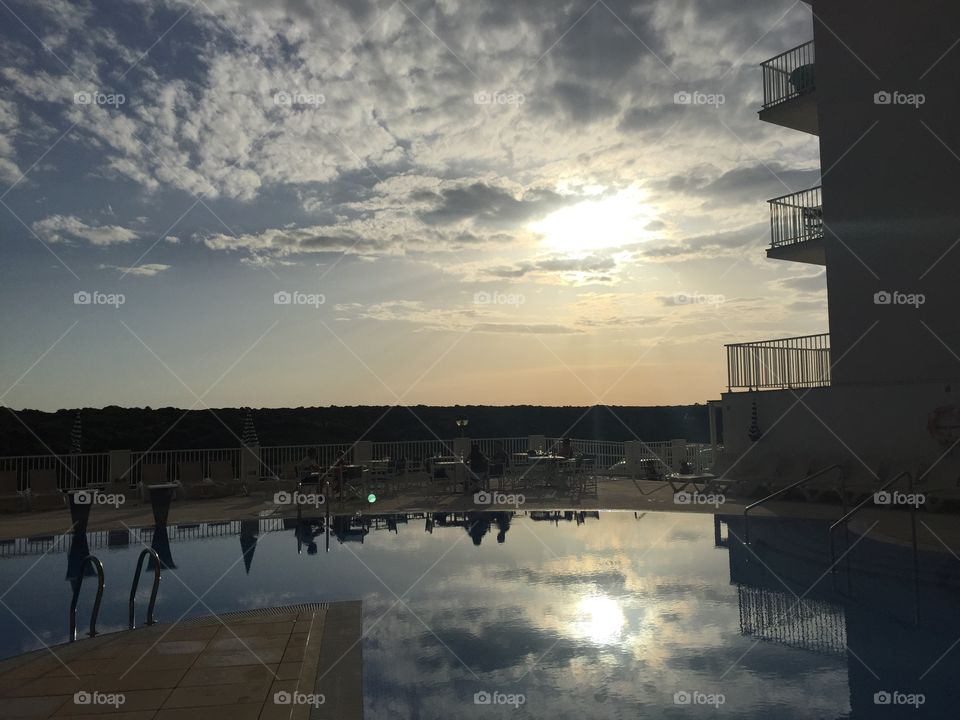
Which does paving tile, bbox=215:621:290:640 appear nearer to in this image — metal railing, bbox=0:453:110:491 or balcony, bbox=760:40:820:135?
metal railing, bbox=0:453:110:491

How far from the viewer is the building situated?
16359mm

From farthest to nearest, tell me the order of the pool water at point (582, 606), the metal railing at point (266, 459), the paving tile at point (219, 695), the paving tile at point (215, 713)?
the metal railing at point (266, 459) → the pool water at point (582, 606) → the paving tile at point (219, 695) → the paving tile at point (215, 713)

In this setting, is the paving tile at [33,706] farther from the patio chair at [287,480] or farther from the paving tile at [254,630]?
the patio chair at [287,480]

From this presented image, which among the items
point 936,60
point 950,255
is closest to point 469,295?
point 950,255

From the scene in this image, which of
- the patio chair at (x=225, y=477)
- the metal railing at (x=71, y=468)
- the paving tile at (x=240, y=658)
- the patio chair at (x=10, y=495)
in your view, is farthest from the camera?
the patio chair at (x=225, y=477)

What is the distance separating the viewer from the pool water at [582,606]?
20.6ft

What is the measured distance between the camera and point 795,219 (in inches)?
820

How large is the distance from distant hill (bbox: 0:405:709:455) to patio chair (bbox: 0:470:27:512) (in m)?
44.3

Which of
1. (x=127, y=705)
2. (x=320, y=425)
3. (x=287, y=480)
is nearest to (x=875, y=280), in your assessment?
(x=287, y=480)

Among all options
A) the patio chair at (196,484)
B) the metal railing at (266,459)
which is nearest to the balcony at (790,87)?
the metal railing at (266,459)

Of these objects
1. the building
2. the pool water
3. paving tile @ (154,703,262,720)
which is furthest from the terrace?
paving tile @ (154,703,262,720)

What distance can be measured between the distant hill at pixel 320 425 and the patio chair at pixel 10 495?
145 feet

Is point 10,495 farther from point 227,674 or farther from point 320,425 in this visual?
point 320,425

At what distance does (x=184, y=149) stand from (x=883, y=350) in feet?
→ 50.4
